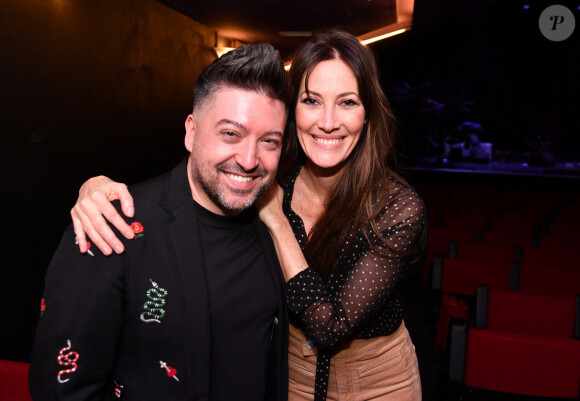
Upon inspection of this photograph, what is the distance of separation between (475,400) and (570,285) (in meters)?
0.99

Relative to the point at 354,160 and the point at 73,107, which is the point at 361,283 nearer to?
the point at 354,160

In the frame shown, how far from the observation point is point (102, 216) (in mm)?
1138

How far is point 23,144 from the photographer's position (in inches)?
113

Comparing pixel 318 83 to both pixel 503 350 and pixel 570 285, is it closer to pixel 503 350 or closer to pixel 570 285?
pixel 503 350

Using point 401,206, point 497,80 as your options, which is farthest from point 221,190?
point 497,80

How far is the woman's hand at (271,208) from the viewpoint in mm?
1497

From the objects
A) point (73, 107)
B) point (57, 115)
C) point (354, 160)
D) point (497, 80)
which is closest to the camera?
point (354, 160)

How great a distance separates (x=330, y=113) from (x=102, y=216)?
2.69 ft

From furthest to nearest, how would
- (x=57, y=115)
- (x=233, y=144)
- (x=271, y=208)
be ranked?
(x=57, y=115), (x=271, y=208), (x=233, y=144)

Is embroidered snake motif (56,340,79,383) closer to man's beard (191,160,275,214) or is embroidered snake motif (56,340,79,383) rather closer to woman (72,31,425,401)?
man's beard (191,160,275,214)

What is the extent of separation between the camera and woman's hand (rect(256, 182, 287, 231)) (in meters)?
1.50

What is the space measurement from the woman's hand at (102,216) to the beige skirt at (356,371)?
0.79 metres

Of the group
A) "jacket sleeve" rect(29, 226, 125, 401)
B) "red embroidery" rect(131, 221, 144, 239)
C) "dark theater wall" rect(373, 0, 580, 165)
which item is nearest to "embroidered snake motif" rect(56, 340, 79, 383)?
"jacket sleeve" rect(29, 226, 125, 401)

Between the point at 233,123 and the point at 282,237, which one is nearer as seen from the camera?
the point at 233,123
